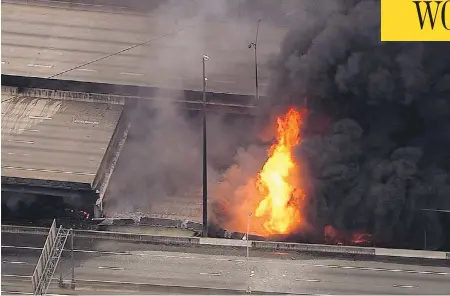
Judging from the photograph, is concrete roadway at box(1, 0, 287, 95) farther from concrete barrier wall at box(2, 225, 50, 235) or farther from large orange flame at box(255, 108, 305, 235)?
concrete barrier wall at box(2, 225, 50, 235)

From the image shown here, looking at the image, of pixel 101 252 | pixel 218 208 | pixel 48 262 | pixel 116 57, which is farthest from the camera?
pixel 116 57

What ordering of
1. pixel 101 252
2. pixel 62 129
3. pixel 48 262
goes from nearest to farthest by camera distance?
pixel 48 262
pixel 101 252
pixel 62 129

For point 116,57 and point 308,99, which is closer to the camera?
point 308,99

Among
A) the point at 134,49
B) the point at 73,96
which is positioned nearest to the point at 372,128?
the point at 134,49

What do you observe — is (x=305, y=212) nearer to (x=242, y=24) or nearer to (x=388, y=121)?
(x=388, y=121)

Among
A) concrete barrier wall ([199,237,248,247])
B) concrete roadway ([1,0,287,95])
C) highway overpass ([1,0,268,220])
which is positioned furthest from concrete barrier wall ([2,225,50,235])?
concrete roadway ([1,0,287,95])

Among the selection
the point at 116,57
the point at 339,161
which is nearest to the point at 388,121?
the point at 339,161
